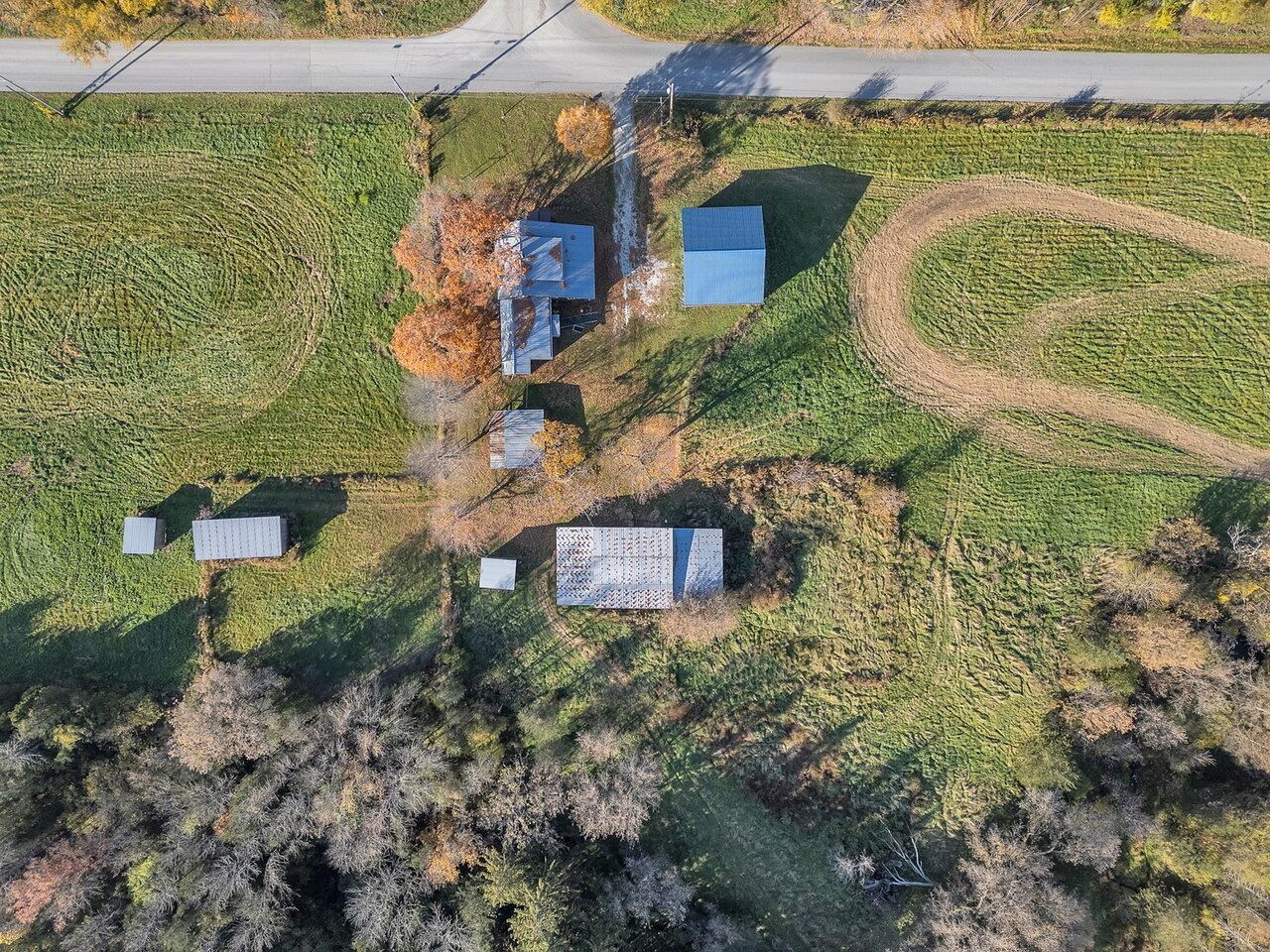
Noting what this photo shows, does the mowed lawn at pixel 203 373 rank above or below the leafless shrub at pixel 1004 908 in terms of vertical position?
above

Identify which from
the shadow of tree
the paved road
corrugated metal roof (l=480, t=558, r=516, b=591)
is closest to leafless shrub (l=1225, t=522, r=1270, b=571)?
the paved road

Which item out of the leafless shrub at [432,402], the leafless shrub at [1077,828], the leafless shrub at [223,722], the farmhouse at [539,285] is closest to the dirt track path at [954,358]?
the farmhouse at [539,285]

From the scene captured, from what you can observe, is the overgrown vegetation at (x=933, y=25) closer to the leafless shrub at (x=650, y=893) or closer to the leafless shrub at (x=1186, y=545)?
the leafless shrub at (x=1186, y=545)

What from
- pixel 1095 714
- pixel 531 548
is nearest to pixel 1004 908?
pixel 1095 714

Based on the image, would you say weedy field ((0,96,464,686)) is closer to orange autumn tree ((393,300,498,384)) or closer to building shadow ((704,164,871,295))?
orange autumn tree ((393,300,498,384))

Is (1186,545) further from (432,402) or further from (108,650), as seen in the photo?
(108,650)

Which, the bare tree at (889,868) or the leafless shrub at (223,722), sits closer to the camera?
the leafless shrub at (223,722)

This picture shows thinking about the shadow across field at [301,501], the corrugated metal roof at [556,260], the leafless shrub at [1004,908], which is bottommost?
the leafless shrub at [1004,908]

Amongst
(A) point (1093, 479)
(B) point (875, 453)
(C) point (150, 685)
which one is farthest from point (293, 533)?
(A) point (1093, 479)
